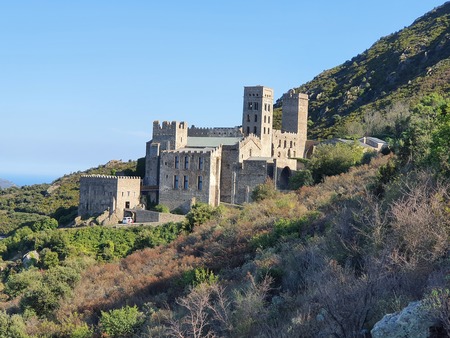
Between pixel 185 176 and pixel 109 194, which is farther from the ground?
pixel 185 176

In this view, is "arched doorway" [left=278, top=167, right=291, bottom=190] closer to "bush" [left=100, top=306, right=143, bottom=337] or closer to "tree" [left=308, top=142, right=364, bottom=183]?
"tree" [left=308, top=142, right=364, bottom=183]

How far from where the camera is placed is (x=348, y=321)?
1248 centimetres

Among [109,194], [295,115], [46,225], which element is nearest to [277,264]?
[109,194]

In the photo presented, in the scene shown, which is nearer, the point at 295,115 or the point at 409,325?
the point at 409,325

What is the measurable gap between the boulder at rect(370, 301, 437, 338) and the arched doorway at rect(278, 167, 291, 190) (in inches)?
1484

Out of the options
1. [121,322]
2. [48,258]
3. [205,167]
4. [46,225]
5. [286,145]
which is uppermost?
[286,145]

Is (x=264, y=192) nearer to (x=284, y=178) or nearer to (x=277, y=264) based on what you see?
(x=284, y=178)

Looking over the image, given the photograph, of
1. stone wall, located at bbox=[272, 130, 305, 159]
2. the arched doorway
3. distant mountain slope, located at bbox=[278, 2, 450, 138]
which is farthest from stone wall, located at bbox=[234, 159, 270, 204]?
distant mountain slope, located at bbox=[278, 2, 450, 138]

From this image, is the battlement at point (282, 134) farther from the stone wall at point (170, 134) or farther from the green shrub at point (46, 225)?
the green shrub at point (46, 225)

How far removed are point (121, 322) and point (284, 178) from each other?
3122 centimetres

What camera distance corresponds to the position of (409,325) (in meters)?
10.8

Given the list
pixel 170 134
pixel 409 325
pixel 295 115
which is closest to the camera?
pixel 409 325

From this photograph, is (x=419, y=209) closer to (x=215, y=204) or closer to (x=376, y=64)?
(x=215, y=204)

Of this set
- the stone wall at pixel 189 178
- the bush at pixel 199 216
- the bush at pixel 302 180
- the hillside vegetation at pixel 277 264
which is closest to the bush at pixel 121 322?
the hillside vegetation at pixel 277 264
